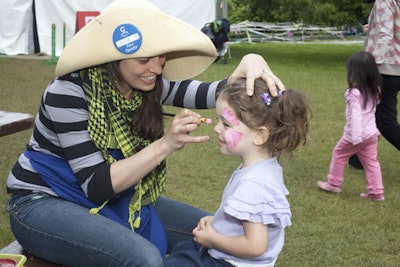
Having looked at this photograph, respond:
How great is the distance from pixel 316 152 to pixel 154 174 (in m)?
3.74

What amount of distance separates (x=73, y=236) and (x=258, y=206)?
0.73 m

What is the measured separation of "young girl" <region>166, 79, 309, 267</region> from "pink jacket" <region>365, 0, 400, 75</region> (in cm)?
325

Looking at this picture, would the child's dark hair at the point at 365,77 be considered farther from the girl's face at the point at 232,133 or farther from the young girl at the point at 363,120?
the girl's face at the point at 232,133

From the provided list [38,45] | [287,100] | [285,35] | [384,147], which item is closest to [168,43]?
[287,100]

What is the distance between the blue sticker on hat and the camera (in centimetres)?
226

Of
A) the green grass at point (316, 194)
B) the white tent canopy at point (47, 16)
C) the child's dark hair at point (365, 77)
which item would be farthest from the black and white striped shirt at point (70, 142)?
the white tent canopy at point (47, 16)

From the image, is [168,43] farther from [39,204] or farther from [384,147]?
[384,147]

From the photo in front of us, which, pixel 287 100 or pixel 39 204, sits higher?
pixel 287 100

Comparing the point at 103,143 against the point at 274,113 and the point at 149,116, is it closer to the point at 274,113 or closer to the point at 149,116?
the point at 149,116

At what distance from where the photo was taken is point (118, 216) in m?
2.47

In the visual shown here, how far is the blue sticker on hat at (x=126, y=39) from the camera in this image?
226cm

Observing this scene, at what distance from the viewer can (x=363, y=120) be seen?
15.3ft

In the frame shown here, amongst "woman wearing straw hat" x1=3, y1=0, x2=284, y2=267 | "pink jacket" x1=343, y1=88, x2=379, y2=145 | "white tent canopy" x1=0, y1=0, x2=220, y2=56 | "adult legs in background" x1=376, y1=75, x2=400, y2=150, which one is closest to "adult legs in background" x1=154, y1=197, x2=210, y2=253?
"woman wearing straw hat" x1=3, y1=0, x2=284, y2=267

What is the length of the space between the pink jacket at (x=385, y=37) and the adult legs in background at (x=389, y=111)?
91mm
